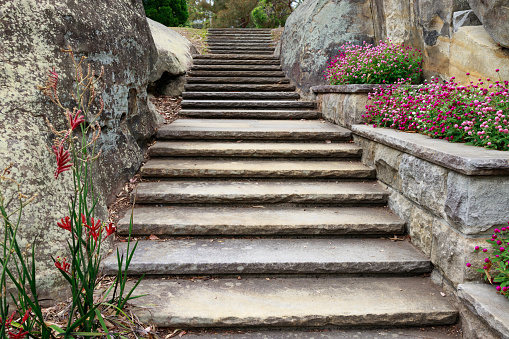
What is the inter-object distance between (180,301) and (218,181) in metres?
1.41

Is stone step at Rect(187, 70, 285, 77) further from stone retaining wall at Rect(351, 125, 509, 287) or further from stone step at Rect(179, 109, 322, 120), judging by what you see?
stone retaining wall at Rect(351, 125, 509, 287)

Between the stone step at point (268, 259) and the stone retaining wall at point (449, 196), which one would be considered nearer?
the stone retaining wall at point (449, 196)

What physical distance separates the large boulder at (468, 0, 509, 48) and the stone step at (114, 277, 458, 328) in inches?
89.4

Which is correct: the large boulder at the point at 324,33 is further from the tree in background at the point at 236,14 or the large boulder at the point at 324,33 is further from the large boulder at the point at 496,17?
the tree in background at the point at 236,14

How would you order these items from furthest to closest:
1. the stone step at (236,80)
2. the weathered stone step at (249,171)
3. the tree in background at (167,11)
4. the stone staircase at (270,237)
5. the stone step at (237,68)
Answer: the tree in background at (167,11) → the stone step at (237,68) → the stone step at (236,80) → the weathered stone step at (249,171) → the stone staircase at (270,237)

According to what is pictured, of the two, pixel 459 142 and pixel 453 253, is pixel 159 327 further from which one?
pixel 459 142

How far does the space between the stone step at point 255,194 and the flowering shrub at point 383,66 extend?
1700 millimetres

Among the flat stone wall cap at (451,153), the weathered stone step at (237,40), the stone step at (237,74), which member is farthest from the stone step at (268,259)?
the weathered stone step at (237,40)

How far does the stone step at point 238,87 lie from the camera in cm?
618

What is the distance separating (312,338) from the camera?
197 cm

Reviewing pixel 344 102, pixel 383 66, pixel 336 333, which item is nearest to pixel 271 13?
pixel 383 66

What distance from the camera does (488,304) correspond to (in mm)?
1769

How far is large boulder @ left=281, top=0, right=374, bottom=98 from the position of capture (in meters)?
5.46

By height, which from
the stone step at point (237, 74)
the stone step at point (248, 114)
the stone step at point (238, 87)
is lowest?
the stone step at point (248, 114)
